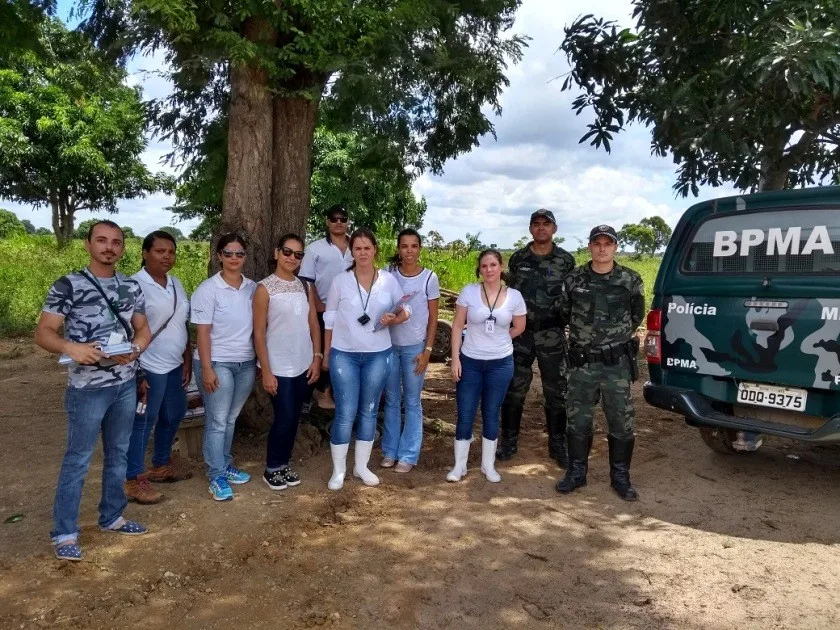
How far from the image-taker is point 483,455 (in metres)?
4.75

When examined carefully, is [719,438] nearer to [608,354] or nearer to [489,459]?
[608,354]

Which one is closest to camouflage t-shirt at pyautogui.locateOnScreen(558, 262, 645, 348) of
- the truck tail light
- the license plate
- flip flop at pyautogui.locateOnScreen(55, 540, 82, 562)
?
the truck tail light

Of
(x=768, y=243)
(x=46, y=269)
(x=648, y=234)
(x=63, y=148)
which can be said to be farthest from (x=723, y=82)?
(x=648, y=234)

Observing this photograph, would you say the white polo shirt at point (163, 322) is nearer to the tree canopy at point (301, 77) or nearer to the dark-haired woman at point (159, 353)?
the dark-haired woman at point (159, 353)

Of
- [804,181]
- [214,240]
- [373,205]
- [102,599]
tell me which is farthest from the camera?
[373,205]

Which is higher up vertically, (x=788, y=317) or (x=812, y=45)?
(x=812, y=45)

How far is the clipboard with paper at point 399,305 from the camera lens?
4367 mm

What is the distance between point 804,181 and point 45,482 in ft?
30.1

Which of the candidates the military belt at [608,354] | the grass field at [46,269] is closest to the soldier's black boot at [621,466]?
the military belt at [608,354]

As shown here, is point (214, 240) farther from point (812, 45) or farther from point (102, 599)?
point (812, 45)

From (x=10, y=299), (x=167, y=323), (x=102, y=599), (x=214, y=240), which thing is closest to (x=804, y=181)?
(x=214, y=240)

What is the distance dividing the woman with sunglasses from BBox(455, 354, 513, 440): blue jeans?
1043mm

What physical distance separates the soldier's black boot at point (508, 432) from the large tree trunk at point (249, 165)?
230 cm

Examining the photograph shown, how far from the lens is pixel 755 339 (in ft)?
13.4
